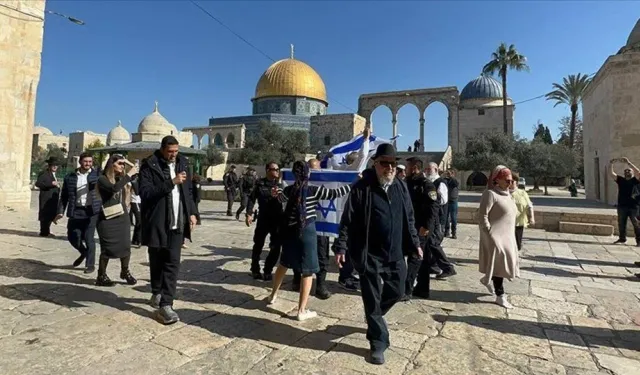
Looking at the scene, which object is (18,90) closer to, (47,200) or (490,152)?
(47,200)

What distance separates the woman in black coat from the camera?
4094 mm

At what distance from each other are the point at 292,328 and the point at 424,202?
194 centimetres

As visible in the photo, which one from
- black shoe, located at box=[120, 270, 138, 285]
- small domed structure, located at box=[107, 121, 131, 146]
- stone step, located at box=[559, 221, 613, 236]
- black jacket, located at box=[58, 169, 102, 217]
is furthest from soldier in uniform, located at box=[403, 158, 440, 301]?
small domed structure, located at box=[107, 121, 131, 146]

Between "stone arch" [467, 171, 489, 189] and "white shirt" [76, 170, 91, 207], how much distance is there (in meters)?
31.4

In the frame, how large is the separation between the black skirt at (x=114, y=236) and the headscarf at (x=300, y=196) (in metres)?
2.03

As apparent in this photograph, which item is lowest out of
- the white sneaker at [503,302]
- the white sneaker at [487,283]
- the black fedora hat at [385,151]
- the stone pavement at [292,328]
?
the stone pavement at [292,328]

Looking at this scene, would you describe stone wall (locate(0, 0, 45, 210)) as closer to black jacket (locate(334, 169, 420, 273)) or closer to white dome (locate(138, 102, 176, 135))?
black jacket (locate(334, 169, 420, 273))

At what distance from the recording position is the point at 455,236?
861 cm

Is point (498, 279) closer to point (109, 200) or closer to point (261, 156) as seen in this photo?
point (109, 200)

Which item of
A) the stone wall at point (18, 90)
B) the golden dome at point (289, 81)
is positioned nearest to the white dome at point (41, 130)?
the golden dome at point (289, 81)

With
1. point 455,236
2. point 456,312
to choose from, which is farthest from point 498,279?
point 455,236

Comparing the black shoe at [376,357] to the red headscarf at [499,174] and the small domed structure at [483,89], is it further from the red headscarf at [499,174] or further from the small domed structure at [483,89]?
the small domed structure at [483,89]

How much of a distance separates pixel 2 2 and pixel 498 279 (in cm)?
1488

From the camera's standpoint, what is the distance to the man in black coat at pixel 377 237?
2705 mm
